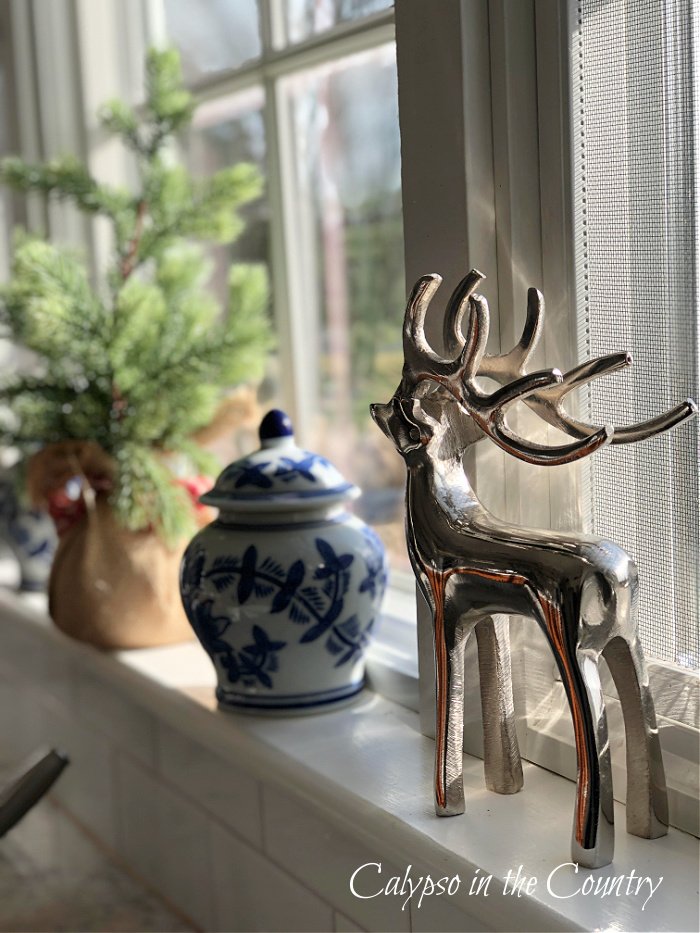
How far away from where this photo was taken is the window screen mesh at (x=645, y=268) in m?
0.63

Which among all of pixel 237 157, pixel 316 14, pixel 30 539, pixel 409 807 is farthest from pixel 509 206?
pixel 30 539

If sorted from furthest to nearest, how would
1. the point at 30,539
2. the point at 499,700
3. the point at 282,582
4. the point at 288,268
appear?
the point at 30,539 → the point at 288,268 → the point at 282,582 → the point at 499,700

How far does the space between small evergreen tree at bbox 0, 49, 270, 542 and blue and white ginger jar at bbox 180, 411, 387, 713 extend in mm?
213

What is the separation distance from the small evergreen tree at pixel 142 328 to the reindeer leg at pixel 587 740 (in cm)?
55

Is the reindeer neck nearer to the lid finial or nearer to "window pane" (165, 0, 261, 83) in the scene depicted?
the lid finial

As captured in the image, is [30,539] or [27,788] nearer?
[27,788]

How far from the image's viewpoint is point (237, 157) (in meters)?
1.36

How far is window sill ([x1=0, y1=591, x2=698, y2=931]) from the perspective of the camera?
60 cm

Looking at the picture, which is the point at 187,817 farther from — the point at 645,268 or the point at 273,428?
the point at 645,268

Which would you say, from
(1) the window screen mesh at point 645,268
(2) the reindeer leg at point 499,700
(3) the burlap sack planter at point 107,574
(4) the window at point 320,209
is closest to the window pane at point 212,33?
(4) the window at point 320,209

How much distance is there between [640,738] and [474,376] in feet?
0.74

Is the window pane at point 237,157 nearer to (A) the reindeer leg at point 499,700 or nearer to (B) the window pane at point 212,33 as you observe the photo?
(B) the window pane at point 212,33

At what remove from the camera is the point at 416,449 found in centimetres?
68

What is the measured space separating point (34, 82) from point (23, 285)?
573mm
